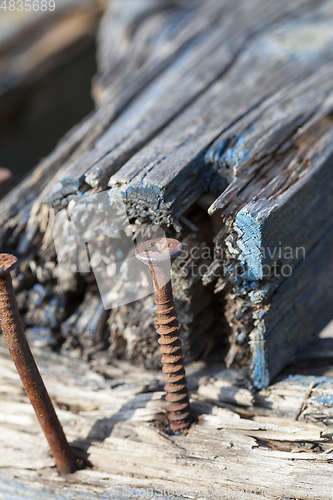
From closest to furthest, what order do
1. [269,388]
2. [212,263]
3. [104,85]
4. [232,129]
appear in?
[212,263] → [269,388] → [232,129] → [104,85]

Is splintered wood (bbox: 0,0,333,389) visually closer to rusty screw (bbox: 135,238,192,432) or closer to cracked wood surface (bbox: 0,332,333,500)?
cracked wood surface (bbox: 0,332,333,500)

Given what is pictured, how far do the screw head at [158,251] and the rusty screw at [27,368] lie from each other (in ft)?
1.50

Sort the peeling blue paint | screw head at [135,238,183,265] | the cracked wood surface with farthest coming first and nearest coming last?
the peeling blue paint < the cracked wood surface < screw head at [135,238,183,265]

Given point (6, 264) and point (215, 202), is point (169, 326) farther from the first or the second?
point (6, 264)

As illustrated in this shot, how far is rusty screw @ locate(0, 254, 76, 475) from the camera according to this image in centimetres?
166

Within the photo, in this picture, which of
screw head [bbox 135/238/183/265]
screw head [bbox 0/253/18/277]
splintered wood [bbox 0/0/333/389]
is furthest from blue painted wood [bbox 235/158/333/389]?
screw head [bbox 0/253/18/277]

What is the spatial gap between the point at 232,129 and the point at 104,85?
2.07m

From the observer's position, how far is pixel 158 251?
1618mm

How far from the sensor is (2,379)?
7.89 ft

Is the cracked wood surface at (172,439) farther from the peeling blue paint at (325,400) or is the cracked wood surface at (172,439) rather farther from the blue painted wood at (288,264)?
the blue painted wood at (288,264)

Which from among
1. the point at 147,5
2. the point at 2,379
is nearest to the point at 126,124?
the point at 2,379

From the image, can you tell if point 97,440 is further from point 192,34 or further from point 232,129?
point 192,34

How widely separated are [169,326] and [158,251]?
1.11 feet

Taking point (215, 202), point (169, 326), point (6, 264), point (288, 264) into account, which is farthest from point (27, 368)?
point (288, 264)
